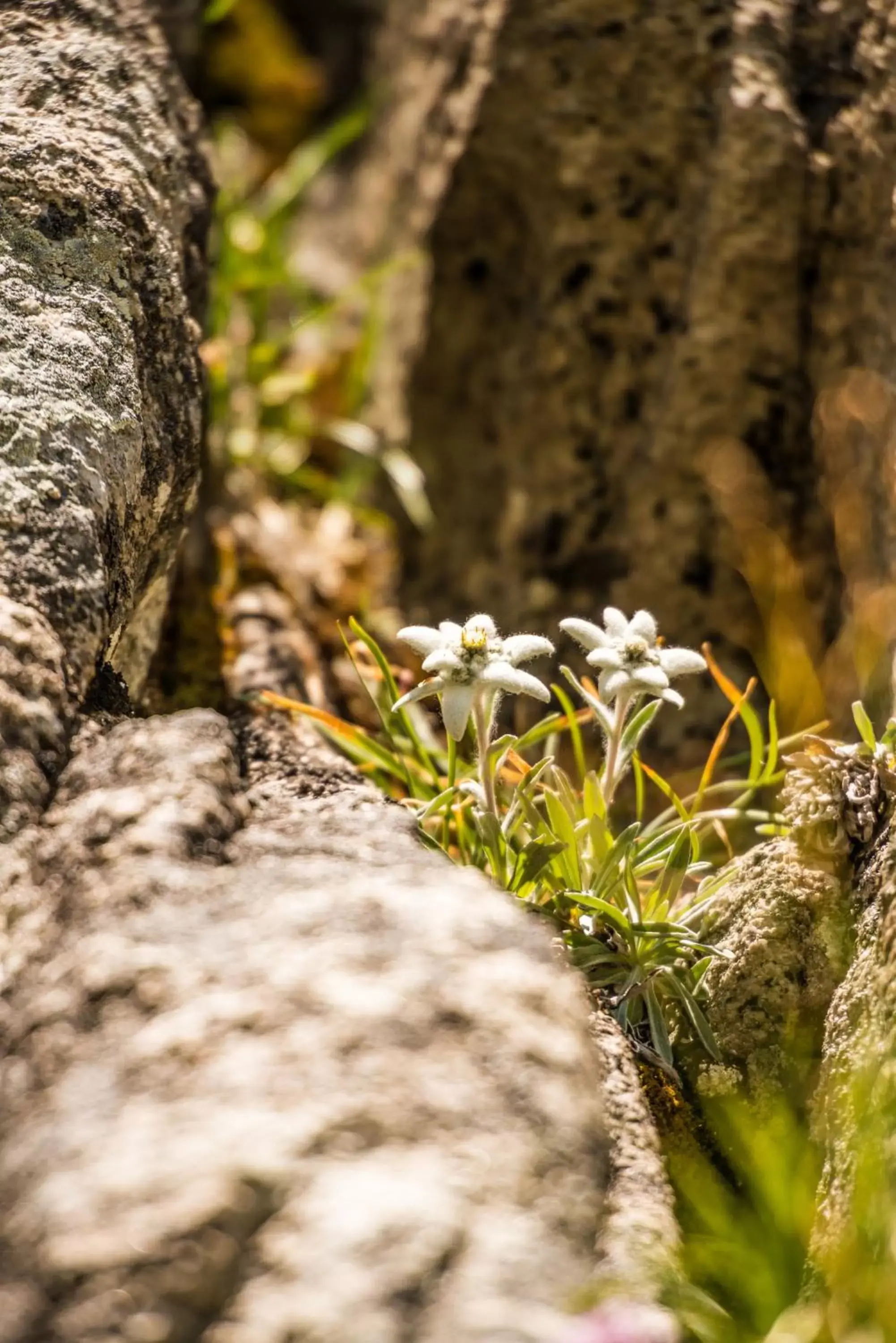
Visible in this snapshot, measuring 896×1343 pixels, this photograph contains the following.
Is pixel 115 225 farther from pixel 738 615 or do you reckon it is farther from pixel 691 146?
pixel 738 615

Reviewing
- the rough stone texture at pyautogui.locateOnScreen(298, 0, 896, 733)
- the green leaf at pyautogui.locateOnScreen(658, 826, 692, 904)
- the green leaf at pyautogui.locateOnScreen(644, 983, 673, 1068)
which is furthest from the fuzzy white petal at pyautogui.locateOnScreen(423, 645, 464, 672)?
the rough stone texture at pyautogui.locateOnScreen(298, 0, 896, 733)

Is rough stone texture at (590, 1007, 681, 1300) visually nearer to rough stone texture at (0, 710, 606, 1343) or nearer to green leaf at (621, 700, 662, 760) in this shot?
rough stone texture at (0, 710, 606, 1343)

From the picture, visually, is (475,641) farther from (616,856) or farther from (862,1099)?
(862,1099)

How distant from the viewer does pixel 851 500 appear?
265 centimetres

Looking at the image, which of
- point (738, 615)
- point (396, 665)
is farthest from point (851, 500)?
point (396, 665)

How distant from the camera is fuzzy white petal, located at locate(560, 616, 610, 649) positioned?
189 centimetres

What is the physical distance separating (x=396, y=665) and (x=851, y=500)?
1.27m

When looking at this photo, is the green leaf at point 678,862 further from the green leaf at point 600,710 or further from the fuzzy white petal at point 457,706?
the fuzzy white petal at point 457,706

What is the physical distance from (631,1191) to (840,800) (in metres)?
0.74

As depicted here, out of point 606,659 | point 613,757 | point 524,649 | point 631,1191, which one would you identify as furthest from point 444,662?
point 631,1191

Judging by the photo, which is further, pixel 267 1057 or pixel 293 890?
pixel 293 890

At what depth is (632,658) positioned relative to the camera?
72.3 inches

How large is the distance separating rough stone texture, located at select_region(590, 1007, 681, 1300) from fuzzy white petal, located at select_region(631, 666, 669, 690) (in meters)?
0.53

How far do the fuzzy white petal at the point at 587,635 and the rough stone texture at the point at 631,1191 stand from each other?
2.01 ft
